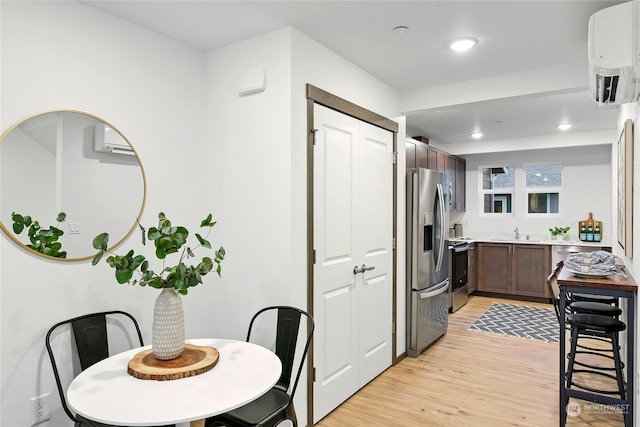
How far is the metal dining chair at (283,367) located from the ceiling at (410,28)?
1.67 m

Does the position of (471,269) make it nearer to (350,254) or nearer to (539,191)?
(539,191)

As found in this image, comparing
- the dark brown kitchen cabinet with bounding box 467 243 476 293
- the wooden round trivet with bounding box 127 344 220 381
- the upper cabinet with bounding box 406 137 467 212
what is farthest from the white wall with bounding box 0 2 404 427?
the dark brown kitchen cabinet with bounding box 467 243 476 293

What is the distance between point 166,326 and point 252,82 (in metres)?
1.54

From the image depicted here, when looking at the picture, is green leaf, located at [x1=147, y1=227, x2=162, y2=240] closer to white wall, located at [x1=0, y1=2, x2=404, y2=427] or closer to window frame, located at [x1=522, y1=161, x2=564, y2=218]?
white wall, located at [x1=0, y1=2, x2=404, y2=427]

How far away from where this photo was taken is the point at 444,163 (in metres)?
5.99

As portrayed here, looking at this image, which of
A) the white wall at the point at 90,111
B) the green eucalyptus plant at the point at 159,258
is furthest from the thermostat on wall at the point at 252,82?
the green eucalyptus plant at the point at 159,258

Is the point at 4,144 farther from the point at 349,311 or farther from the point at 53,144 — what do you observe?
the point at 349,311

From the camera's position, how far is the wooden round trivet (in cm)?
171

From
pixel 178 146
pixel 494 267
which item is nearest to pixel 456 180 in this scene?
pixel 494 267

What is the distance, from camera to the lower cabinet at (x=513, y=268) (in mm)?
6074

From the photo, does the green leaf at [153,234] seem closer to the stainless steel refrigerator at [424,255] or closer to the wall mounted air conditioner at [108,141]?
the wall mounted air conditioner at [108,141]

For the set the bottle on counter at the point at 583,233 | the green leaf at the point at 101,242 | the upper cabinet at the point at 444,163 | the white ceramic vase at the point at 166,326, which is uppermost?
the upper cabinet at the point at 444,163

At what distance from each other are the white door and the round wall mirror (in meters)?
1.15

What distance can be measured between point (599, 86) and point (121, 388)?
2.72 meters
